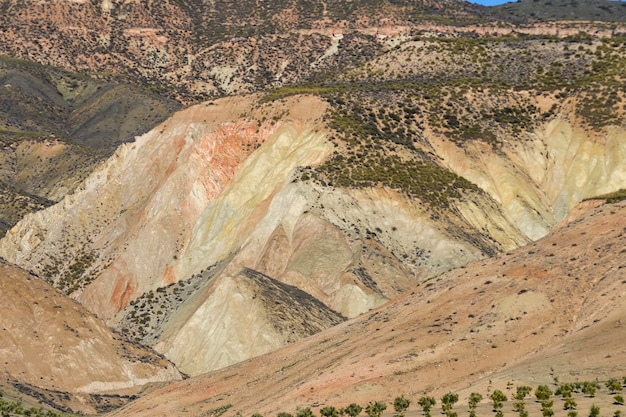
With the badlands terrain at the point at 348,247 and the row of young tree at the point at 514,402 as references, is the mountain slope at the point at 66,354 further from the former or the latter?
the row of young tree at the point at 514,402

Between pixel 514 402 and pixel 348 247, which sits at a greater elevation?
pixel 348 247

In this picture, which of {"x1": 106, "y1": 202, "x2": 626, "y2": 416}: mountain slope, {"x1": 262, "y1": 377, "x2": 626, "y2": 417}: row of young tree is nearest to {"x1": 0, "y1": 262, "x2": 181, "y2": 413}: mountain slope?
{"x1": 106, "y1": 202, "x2": 626, "y2": 416}: mountain slope

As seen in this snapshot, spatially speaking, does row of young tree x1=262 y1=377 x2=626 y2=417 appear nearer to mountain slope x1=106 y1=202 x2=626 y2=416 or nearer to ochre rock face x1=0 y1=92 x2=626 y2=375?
mountain slope x1=106 y1=202 x2=626 y2=416

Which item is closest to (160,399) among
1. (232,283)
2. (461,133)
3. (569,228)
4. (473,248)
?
(232,283)

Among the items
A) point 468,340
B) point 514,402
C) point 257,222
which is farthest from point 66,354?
point 514,402

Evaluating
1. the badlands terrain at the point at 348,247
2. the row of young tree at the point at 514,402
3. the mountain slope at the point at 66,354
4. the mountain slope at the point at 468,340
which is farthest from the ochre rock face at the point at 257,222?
the row of young tree at the point at 514,402

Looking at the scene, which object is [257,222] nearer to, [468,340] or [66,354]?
[66,354]
